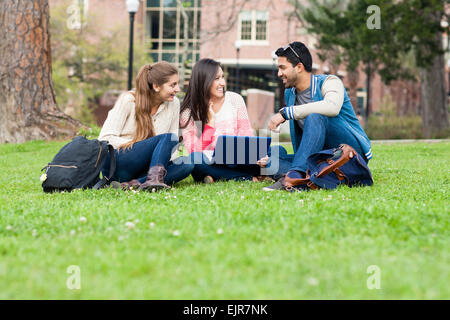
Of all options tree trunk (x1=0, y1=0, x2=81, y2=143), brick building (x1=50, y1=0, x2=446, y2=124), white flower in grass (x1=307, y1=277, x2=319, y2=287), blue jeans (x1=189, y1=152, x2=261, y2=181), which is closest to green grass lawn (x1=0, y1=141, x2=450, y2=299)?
white flower in grass (x1=307, y1=277, x2=319, y2=287)

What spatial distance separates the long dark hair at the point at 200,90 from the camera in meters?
5.77

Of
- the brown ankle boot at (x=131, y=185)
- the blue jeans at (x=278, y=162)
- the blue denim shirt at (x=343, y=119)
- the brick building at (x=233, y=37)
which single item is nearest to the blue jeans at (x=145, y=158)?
the brown ankle boot at (x=131, y=185)

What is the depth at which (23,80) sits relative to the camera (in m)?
11.8

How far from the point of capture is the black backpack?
5.20 metres

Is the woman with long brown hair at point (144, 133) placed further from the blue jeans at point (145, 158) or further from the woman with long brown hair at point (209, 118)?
the woman with long brown hair at point (209, 118)

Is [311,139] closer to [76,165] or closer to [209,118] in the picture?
[209,118]

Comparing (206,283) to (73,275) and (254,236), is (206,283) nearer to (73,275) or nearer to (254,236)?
(73,275)

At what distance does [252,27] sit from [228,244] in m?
37.2

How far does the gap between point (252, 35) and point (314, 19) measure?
19098mm

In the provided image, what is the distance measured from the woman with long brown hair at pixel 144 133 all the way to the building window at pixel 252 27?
3434 centimetres

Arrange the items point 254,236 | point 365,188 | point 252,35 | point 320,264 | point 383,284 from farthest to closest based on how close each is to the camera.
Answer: point 252,35, point 365,188, point 254,236, point 320,264, point 383,284

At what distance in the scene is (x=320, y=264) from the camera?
264 cm
